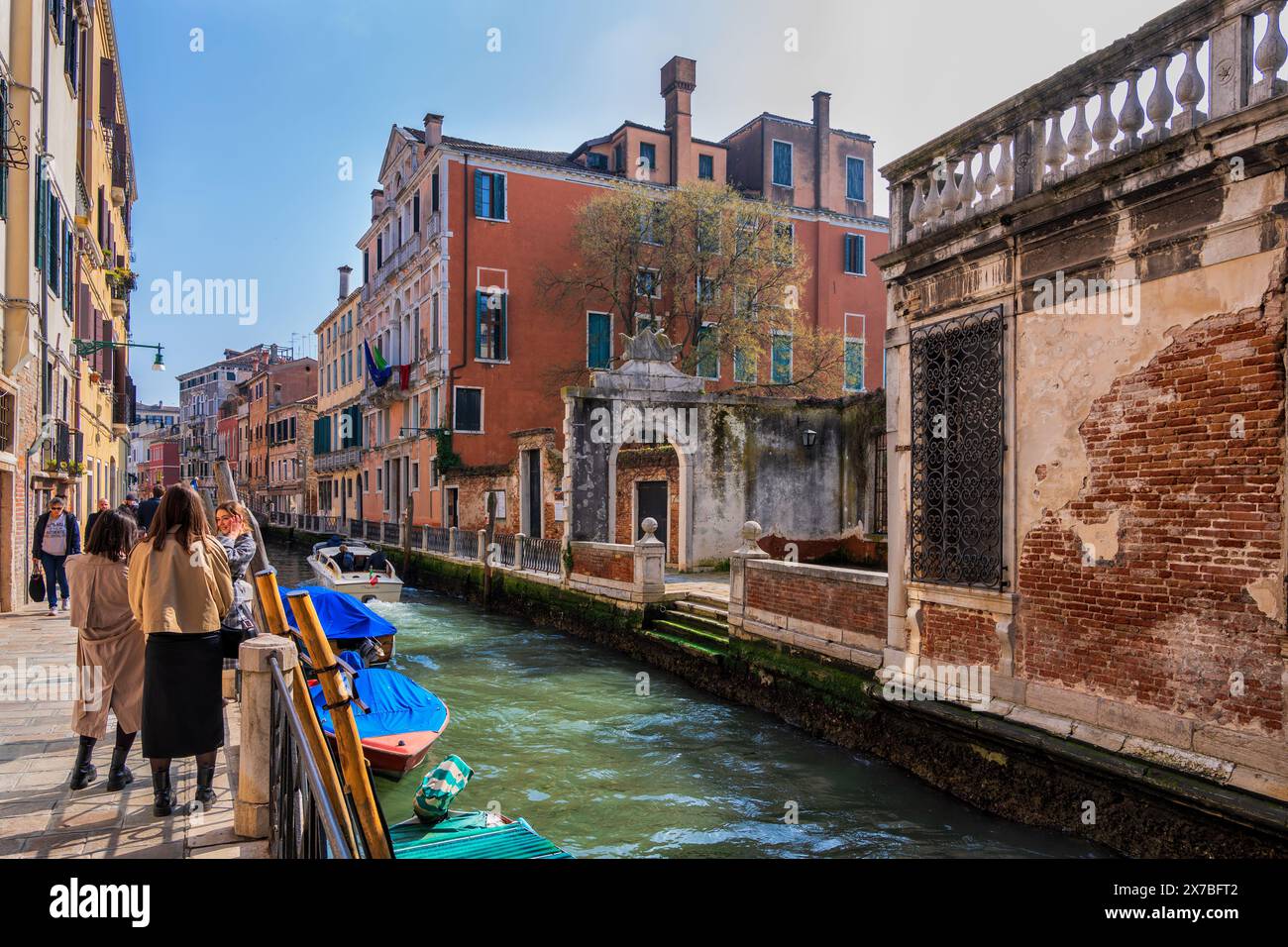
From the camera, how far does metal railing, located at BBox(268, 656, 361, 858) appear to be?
85.8 inches

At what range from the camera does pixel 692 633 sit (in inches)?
483

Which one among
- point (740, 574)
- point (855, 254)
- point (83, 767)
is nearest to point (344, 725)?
A: point (83, 767)

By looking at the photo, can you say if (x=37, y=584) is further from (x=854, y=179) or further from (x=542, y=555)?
(x=854, y=179)

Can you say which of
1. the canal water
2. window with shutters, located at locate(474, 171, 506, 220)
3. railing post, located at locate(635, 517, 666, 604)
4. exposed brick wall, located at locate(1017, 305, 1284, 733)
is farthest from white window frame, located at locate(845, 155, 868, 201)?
exposed brick wall, located at locate(1017, 305, 1284, 733)

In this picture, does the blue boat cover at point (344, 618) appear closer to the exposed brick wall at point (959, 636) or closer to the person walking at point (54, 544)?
the person walking at point (54, 544)

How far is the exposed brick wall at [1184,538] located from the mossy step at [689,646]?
206 inches

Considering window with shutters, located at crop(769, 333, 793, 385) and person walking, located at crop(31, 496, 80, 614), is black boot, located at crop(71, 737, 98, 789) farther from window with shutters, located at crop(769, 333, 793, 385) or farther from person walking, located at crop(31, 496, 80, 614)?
window with shutters, located at crop(769, 333, 793, 385)

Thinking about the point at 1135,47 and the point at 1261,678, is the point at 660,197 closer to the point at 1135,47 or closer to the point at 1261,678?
the point at 1135,47

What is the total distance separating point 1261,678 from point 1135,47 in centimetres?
403

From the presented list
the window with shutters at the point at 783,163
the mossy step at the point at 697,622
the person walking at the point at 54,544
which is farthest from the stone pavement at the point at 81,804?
the window with shutters at the point at 783,163

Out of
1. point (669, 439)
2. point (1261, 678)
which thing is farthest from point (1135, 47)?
point (669, 439)

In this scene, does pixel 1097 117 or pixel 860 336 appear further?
pixel 860 336

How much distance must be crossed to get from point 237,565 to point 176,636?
7.98ft

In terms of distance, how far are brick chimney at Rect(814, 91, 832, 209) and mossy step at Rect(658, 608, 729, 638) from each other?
63.8ft
